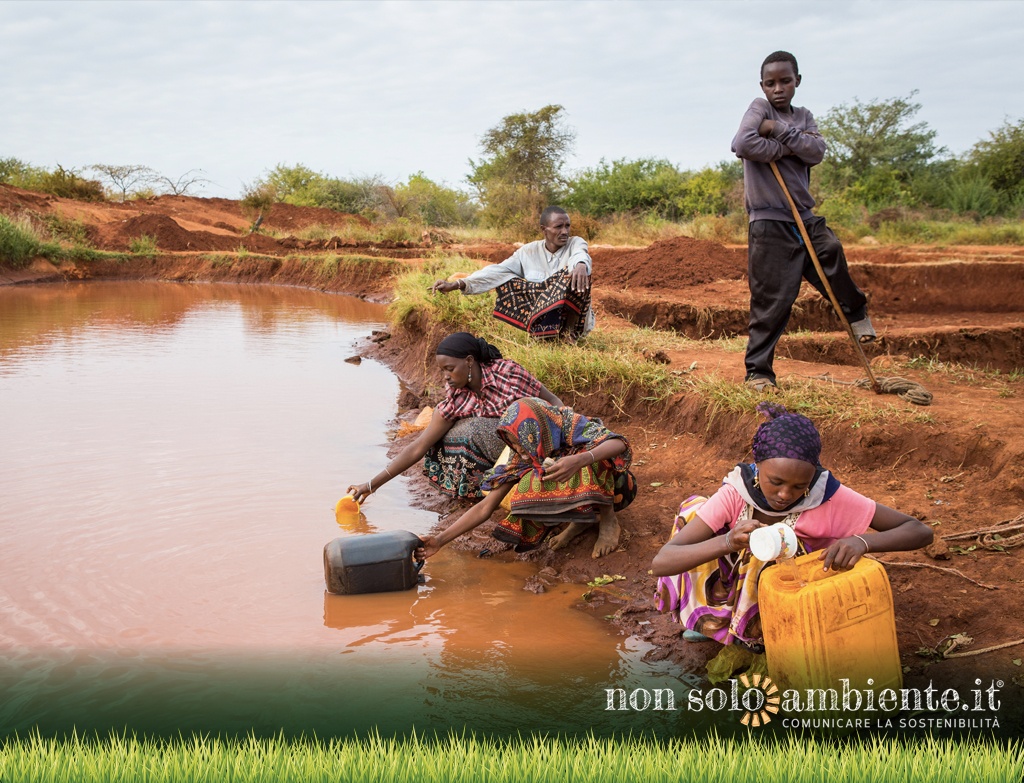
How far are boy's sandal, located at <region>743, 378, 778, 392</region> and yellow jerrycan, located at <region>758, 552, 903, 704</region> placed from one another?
8.49 ft

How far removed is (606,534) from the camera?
4.31 metres

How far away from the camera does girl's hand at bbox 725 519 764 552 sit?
8.75 feet

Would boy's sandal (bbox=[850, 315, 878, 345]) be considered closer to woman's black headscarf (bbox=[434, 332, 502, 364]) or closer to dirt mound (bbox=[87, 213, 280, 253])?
woman's black headscarf (bbox=[434, 332, 502, 364])

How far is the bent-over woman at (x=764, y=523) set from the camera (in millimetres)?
2721

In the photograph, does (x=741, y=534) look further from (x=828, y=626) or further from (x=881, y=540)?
(x=881, y=540)

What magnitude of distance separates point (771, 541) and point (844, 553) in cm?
29

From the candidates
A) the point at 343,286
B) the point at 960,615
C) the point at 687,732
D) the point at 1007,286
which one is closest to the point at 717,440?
the point at 960,615

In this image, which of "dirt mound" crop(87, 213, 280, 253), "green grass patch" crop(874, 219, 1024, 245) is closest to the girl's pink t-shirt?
"green grass patch" crop(874, 219, 1024, 245)

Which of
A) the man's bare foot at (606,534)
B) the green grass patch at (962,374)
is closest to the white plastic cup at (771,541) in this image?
the man's bare foot at (606,534)

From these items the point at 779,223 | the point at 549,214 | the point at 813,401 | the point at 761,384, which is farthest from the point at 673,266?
the point at 813,401

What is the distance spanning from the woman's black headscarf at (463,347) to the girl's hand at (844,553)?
2231mm

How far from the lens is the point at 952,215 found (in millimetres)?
21188

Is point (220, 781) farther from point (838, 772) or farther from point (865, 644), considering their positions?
point (865, 644)

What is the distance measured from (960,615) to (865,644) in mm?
792
